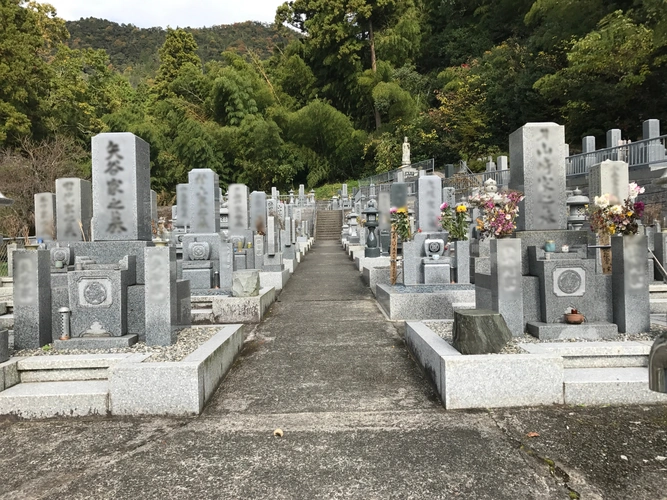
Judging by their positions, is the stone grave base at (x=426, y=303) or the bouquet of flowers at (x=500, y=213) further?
the stone grave base at (x=426, y=303)

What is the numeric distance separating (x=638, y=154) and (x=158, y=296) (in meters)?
15.3

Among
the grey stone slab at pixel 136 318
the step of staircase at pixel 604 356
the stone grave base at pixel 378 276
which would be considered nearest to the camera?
the step of staircase at pixel 604 356

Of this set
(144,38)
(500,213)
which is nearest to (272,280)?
(500,213)

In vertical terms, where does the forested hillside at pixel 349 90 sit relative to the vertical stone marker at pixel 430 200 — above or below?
above

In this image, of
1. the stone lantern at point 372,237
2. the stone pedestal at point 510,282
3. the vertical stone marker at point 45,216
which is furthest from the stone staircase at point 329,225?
the stone pedestal at point 510,282

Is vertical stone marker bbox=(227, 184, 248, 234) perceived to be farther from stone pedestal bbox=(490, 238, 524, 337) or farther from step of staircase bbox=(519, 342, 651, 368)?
step of staircase bbox=(519, 342, 651, 368)

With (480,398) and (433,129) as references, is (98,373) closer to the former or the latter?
(480,398)

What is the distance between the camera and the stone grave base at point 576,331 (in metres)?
4.54

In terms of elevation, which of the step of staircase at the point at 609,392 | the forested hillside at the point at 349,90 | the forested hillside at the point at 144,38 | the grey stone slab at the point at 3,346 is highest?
the forested hillside at the point at 144,38

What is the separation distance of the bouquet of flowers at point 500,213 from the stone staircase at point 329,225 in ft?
71.3

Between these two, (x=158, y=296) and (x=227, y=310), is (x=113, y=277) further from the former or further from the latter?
(x=227, y=310)

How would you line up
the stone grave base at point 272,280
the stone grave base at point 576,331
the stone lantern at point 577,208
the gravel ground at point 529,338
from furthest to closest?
the stone grave base at point 272,280, the stone lantern at point 577,208, the stone grave base at point 576,331, the gravel ground at point 529,338

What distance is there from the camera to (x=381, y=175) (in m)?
30.2

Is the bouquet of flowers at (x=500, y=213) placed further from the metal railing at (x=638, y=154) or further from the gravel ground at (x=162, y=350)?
the metal railing at (x=638, y=154)
